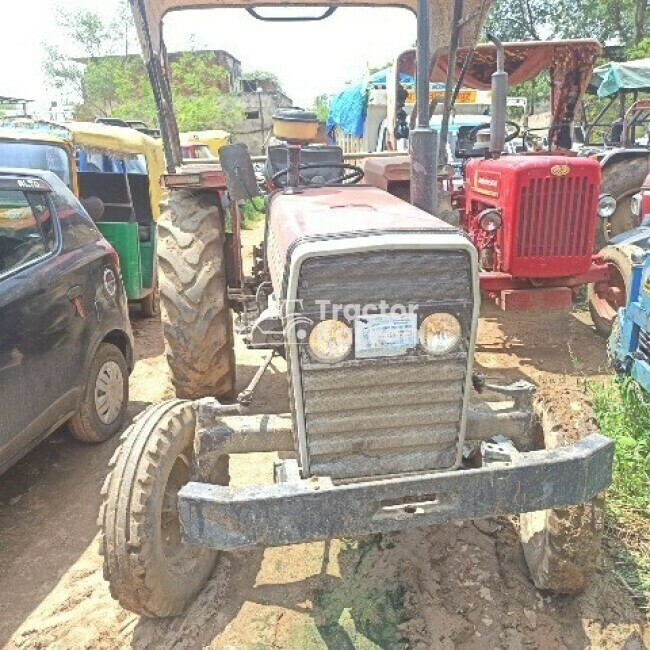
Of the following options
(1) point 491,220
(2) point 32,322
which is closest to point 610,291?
(1) point 491,220

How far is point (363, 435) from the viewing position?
241 centimetres

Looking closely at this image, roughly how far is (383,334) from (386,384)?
20 centimetres

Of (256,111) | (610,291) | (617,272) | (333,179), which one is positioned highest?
(333,179)

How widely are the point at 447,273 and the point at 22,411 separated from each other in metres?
2.24

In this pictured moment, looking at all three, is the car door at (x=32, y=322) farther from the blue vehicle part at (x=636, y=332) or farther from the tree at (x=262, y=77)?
the tree at (x=262, y=77)

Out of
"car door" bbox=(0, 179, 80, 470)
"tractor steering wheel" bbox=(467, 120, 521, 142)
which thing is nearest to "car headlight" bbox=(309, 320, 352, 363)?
"car door" bbox=(0, 179, 80, 470)

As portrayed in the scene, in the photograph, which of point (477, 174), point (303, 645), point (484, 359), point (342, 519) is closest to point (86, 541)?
point (303, 645)

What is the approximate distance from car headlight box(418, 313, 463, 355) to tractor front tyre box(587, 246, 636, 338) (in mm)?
3465

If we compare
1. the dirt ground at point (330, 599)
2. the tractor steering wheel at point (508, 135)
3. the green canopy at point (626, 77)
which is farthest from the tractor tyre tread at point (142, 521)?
the green canopy at point (626, 77)

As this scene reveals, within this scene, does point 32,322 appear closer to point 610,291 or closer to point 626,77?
point 610,291

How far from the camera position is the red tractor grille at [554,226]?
510 centimetres

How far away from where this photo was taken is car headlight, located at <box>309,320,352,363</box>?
225cm

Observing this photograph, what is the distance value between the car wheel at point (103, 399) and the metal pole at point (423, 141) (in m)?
2.25

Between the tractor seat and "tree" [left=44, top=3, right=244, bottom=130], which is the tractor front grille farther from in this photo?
"tree" [left=44, top=3, right=244, bottom=130]
